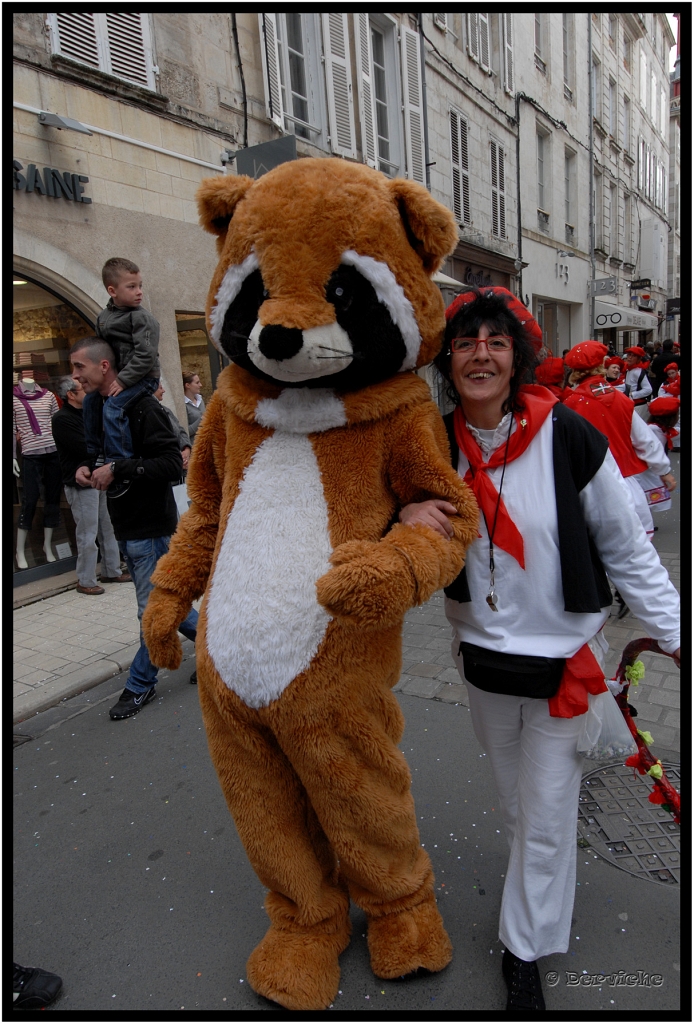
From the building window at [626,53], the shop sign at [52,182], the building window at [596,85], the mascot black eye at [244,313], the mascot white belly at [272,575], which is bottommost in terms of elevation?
the mascot white belly at [272,575]

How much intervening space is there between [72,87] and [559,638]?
7048 mm

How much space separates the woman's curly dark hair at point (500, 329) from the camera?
179 centimetres

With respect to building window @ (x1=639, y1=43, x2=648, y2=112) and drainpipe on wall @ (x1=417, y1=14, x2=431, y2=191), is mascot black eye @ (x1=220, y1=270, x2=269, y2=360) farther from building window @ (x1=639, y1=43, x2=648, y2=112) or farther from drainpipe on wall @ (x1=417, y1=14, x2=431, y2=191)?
building window @ (x1=639, y1=43, x2=648, y2=112)

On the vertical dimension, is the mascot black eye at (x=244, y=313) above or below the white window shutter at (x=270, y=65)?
below

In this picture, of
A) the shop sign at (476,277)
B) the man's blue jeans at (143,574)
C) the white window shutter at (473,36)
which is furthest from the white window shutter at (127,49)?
the white window shutter at (473,36)

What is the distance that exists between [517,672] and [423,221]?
3.97 feet

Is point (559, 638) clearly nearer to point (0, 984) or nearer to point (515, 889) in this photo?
point (515, 889)

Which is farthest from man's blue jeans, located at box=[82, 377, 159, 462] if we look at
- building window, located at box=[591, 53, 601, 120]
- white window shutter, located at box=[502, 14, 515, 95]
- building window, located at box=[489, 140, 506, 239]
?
building window, located at box=[591, 53, 601, 120]

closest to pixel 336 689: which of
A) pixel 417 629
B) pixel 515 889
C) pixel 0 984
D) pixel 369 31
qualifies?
pixel 515 889

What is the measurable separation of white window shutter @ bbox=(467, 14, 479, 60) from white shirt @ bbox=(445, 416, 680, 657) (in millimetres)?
15390

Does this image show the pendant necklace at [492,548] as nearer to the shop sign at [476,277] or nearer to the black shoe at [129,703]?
the black shoe at [129,703]

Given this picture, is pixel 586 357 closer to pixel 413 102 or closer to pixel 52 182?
pixel 52 182

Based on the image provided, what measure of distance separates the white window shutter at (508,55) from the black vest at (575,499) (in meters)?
17.1

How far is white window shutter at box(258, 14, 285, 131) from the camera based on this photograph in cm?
811
